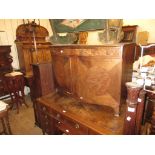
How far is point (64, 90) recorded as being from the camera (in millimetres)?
2000

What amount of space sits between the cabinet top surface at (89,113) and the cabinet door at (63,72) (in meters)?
0.19

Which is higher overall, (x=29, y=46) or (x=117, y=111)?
(x=29, y=46)

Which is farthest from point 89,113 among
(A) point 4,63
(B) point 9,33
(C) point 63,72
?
(B) point 9,33

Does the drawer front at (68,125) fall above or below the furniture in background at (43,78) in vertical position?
below

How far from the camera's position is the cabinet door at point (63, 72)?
177 centimetres

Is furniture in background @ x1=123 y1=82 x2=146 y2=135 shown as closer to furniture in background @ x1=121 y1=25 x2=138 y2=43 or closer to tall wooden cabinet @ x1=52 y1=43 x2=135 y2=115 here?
tall wooden cabinet @ x1=52 y1=43 x2=135 y2=115

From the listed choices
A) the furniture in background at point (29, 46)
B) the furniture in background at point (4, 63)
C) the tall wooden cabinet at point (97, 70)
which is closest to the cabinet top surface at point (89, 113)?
the tall wooden cabinet at point (97, 70)

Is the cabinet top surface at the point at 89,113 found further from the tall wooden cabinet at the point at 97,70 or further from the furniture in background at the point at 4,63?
the furniture in background at the point at 4,63

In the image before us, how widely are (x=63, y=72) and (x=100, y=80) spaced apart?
1.89 ft

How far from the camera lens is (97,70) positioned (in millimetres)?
1493

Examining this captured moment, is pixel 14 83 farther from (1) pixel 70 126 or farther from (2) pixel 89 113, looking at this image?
(2) pixel 89 113
